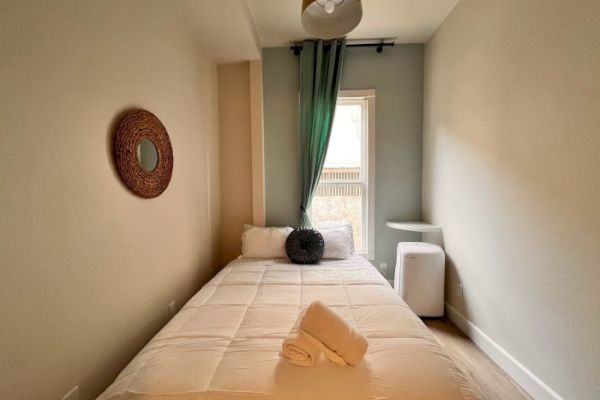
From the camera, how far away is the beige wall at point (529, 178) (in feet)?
4.20

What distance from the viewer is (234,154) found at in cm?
302

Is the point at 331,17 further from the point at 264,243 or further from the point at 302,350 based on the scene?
the point at 264,243

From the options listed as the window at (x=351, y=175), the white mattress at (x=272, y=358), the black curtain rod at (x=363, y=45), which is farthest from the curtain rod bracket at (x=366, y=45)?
the white mattress at (x=272, y=358)

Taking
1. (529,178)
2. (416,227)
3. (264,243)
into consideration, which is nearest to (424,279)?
(416,227)

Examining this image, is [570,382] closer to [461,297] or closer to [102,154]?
[461,297]

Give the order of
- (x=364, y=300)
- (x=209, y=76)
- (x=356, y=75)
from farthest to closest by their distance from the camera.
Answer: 1. (x=356, y=75)
2. (x=209, y=76)
3. (x=364, y=300)

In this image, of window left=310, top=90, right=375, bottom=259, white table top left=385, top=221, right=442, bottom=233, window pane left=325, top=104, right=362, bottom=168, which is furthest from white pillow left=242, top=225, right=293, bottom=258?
white table top left=385, top=221, right=442, bottom=233

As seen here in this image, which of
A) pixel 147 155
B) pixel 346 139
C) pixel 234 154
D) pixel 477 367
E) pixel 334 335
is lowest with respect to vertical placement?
pixel 477 367

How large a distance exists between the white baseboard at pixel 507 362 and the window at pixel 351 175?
1061 mm

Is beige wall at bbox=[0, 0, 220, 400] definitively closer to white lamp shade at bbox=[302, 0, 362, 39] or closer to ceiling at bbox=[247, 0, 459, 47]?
ceiling at bbox=[247, 0, 459, 47]

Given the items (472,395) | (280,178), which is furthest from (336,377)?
(280,178)

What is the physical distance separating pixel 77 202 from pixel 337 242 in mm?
1996

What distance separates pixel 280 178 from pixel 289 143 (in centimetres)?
40

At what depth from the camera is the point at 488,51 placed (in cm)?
194
